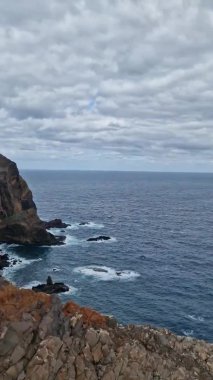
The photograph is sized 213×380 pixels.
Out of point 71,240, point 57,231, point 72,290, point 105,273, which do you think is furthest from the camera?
point 57,231

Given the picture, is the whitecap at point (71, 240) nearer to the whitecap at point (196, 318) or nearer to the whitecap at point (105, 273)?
the whitecap at point (105, 273)

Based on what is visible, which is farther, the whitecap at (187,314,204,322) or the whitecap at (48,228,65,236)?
the whitecap at (48,228,65,236)

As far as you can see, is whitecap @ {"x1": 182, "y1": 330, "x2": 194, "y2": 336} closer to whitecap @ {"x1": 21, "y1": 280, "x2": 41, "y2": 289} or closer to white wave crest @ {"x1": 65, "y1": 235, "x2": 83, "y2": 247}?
whitecap @ {"x1": 21, "y1": 280, "x2": 41, "y2": 289}

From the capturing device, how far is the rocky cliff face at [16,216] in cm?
11775

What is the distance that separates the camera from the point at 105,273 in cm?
9688

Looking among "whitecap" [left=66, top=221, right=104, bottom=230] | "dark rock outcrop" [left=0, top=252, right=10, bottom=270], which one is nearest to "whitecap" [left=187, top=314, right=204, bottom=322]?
"dark rock outcrop" [left=0, top=252, right=10, bottom=270]

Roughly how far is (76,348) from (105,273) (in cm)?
5853

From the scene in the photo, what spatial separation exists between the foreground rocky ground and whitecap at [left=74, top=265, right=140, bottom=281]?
4802cm

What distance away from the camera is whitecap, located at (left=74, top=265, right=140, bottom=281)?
94.0 m

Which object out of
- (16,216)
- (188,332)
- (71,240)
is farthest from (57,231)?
(188,332)

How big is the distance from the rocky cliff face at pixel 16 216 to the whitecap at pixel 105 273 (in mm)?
22746

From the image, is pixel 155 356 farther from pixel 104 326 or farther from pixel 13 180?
pixel 13 180

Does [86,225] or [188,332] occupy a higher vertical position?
[86,225]

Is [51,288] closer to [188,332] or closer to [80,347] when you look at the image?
[188,332]
